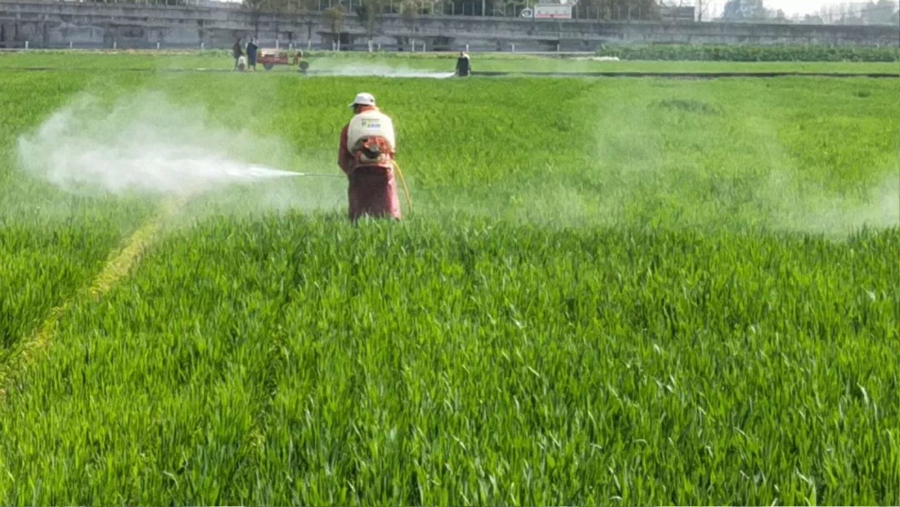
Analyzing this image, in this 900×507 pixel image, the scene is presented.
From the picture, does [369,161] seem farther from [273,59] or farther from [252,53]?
[273,59]

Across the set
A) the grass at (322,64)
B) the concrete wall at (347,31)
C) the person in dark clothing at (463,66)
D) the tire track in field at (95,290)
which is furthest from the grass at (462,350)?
the grass at (322,64)

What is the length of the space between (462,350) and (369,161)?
145 inches

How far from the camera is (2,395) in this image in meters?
4.38

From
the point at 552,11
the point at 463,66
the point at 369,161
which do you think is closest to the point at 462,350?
the point at 369,161

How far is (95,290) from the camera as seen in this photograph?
6133 mm

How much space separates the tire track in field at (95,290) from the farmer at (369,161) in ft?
5.38

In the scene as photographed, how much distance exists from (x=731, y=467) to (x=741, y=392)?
2.33 ft

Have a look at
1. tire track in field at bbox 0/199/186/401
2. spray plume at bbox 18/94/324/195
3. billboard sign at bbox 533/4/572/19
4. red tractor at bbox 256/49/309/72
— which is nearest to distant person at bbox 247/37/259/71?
red tractor at bbox 256/49/309/72

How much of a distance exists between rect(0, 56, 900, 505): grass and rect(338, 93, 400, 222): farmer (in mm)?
334

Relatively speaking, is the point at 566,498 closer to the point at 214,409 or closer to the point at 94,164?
the point at 214,409

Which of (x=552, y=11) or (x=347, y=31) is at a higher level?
(x=552, y=11)

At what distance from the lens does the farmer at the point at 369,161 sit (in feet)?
25.8

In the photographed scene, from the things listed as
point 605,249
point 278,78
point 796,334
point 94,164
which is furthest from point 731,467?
point 278,78

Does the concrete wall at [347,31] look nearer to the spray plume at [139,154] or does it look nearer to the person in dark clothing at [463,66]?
the person in dark clothing at [463,66]
